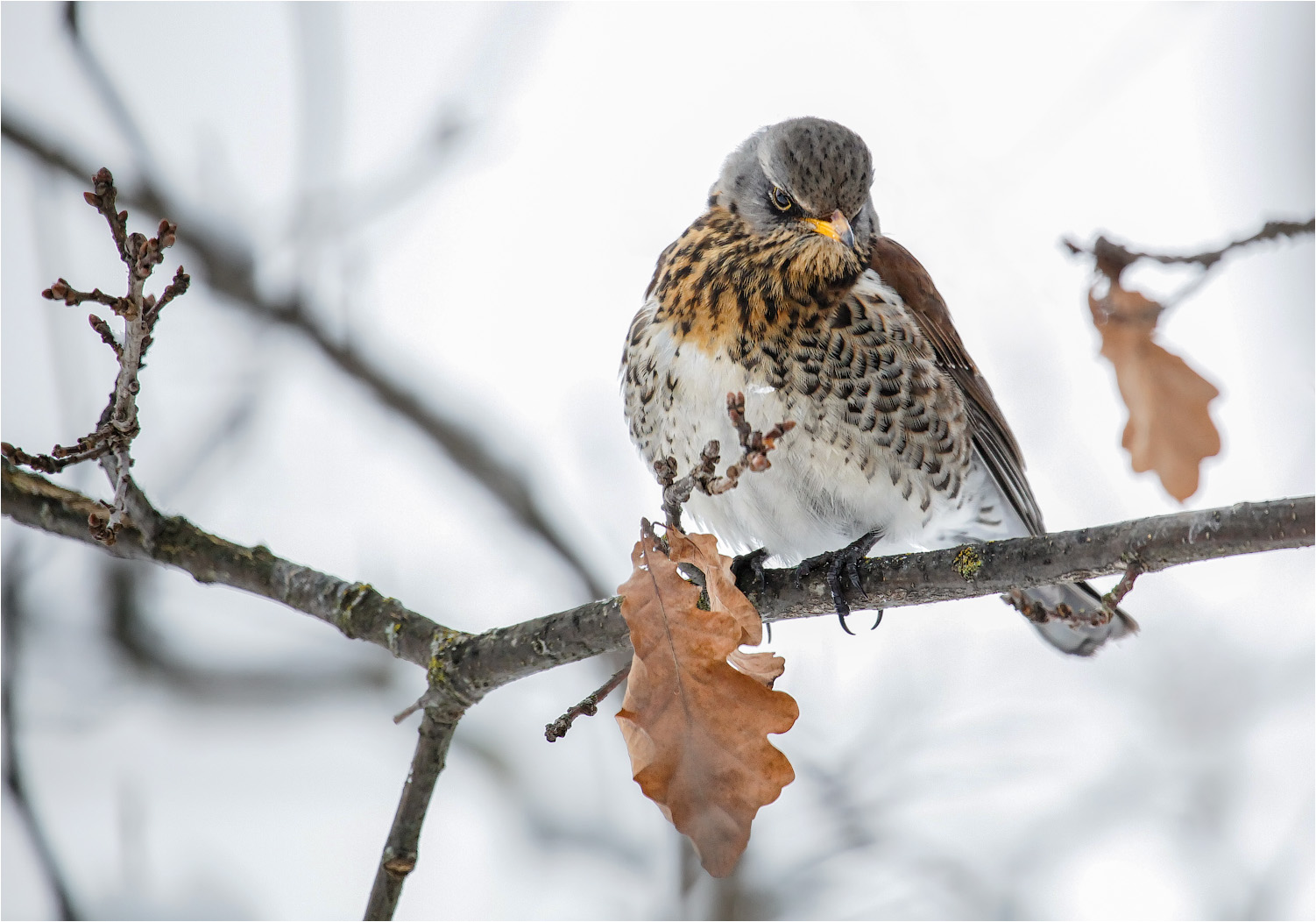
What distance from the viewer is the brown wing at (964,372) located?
3.77 m

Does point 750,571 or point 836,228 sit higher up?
point 836,228

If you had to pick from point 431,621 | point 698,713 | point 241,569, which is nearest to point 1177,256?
point 698,713

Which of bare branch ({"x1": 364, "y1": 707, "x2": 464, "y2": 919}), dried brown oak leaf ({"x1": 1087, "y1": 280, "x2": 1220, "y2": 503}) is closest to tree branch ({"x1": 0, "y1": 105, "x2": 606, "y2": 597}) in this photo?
bare branch ({"x1": 364, "y1": 707, "x2": 464, "y2": 919})

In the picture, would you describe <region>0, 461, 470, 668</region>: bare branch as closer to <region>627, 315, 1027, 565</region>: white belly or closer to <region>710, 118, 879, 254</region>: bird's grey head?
<region>627, 315, 1027, 565</region>: white belly

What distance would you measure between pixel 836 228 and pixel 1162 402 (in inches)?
44.8

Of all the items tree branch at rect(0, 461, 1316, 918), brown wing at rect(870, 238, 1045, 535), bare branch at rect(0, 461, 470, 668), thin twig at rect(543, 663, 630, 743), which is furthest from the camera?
brown wing at rect(870, 238, 1045, 535)

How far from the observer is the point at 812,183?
138 inches

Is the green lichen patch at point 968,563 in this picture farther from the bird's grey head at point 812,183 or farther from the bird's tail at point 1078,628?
the bird's tail at point 1078,628

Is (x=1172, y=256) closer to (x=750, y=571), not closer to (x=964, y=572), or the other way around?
(x=964, y=572)

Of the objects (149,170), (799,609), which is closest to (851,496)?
(799,609)

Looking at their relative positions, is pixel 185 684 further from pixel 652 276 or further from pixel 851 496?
pixel 851 496

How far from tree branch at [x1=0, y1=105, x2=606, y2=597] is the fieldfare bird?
5.27 ft

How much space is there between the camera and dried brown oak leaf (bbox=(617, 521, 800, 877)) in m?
2.08

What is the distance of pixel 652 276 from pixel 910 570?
1.77 metres
